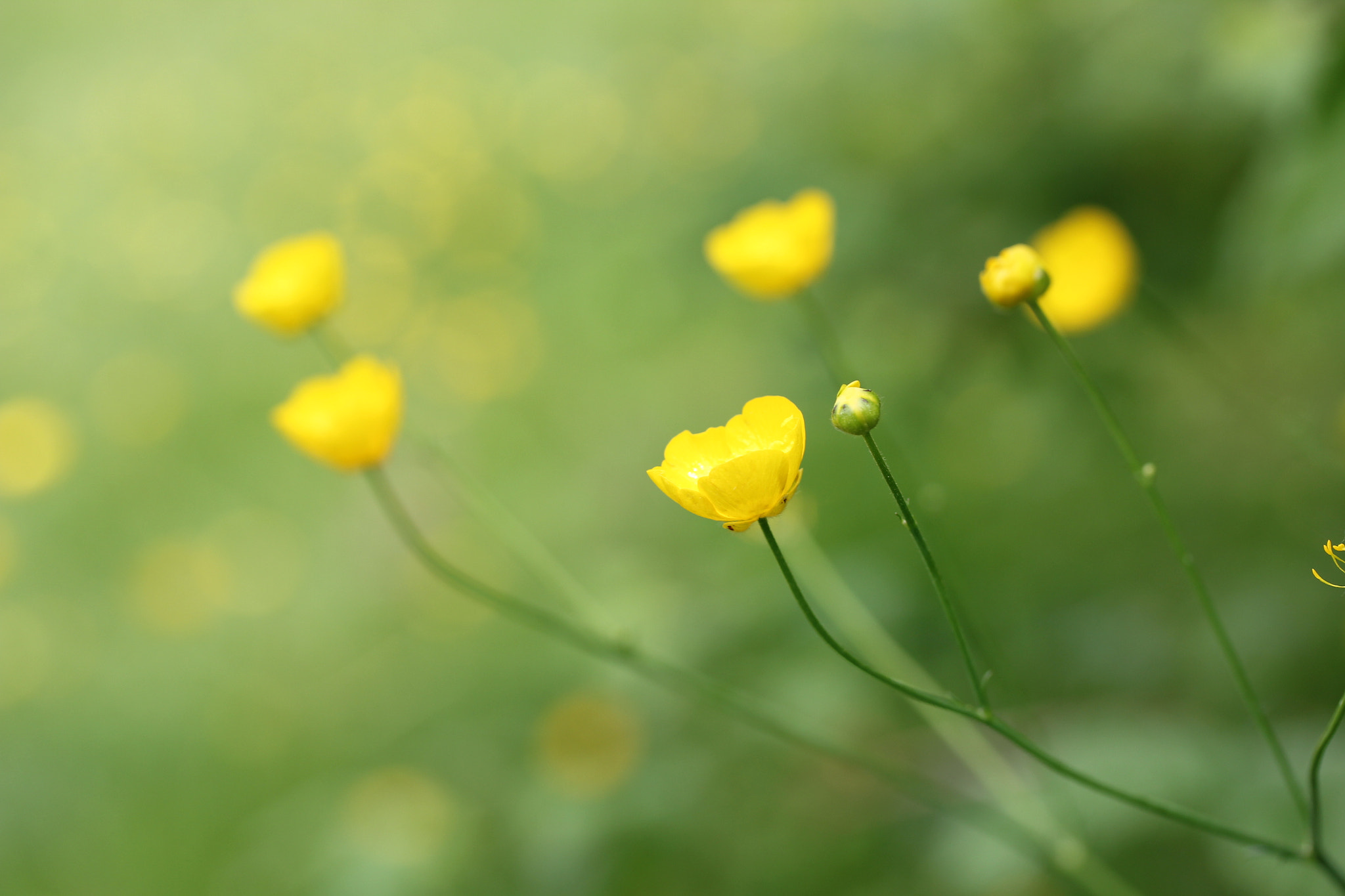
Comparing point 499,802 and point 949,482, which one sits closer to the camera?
point 499,802

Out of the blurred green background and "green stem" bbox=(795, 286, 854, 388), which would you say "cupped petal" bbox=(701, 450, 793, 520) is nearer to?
the blurred green background

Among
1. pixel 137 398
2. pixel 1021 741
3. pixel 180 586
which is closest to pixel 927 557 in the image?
pixel 1021 741

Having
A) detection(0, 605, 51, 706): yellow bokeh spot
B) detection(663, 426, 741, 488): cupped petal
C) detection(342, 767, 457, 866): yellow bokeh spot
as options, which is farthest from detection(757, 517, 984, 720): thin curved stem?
detection(0, 605, 51, 706): yellow bokeh spot

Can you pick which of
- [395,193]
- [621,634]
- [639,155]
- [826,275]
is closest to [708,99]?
[639,155]

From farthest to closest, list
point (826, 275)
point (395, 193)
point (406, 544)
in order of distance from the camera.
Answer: point (395, 193) → point (406, 544) → point (826, 275)

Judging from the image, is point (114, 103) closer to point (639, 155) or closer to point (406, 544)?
point (639, 155)

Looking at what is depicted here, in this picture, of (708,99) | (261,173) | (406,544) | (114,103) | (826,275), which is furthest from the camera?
(114,103)

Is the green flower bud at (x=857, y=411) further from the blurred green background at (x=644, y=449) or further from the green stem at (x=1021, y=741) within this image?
the blurred green background at (x=644, y=449)
